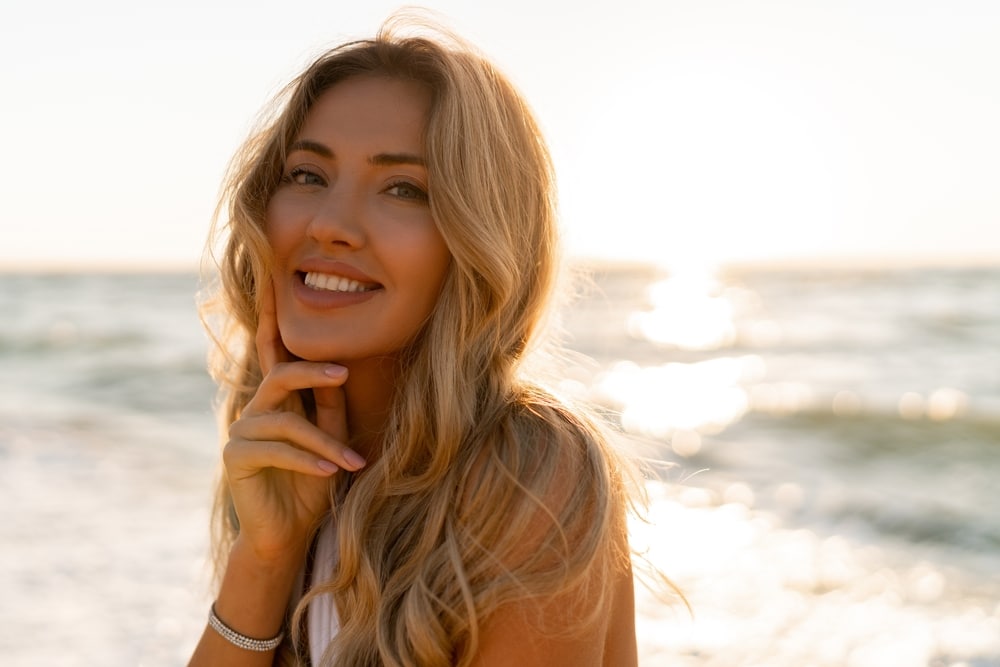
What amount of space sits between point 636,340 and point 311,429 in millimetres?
24053

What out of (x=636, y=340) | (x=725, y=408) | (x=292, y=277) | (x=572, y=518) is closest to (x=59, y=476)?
(x=292, y=277)

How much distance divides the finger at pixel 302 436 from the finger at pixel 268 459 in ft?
0.05

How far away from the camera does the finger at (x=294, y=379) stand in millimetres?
2580

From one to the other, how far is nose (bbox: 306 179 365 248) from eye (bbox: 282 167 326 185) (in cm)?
14

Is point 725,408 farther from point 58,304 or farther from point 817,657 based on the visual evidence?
point 58,304

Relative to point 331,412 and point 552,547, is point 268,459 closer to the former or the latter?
point 331,412

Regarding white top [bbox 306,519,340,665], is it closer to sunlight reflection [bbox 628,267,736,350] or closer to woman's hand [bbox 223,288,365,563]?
woman's hand [bbox 223,288,365,563]

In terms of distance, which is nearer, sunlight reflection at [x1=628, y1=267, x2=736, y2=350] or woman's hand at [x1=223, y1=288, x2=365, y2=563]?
woman's hand at [x1=223, y1=288, x2=365, y2=563]

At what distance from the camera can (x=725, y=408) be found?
14.6 meters

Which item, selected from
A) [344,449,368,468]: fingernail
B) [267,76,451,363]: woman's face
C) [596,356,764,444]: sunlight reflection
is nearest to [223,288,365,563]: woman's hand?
[344,449,368,468]: fingernail

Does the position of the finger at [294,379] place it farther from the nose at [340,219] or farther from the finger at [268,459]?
the nose at [340,219]

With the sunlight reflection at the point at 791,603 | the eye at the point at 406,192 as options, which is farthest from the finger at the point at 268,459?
the sunlight reflection at the point at 791,603

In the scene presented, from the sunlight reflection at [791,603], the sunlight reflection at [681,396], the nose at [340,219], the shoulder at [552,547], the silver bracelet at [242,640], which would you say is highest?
the nose at [340,219]

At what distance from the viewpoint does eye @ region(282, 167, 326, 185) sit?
9.07 feet
